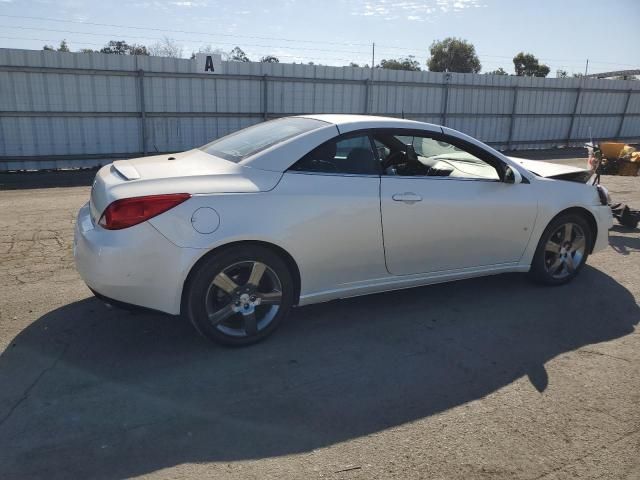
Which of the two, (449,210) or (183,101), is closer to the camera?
(449,210)

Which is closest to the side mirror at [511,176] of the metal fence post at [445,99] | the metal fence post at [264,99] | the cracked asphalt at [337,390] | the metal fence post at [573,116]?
the cracked asphalt at [337,390]

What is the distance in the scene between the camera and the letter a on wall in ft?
42.9

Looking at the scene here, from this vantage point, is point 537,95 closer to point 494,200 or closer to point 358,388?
point 494,200

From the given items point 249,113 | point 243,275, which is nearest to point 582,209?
point 243,275

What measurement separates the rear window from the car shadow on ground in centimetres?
138

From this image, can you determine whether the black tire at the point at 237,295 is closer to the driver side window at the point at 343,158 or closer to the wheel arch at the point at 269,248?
the wheel arch at the point at 269,248

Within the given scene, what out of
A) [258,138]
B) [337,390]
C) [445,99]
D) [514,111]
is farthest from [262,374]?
[514,111]

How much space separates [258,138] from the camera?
432cm

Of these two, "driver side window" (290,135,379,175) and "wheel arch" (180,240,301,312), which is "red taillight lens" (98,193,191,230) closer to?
"wheel arch" (180,240,301,312)

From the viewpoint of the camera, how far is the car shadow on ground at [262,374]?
9.11 feet

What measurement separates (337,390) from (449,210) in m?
1.82

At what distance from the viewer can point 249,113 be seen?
45.8 feet

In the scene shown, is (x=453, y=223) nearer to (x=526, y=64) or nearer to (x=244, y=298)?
(x=244, y=298)

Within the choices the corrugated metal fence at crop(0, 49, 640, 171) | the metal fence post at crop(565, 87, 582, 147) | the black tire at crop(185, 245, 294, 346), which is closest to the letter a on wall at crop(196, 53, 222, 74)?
the corrugated metal fence at crop(0, 49, 640, 171)
